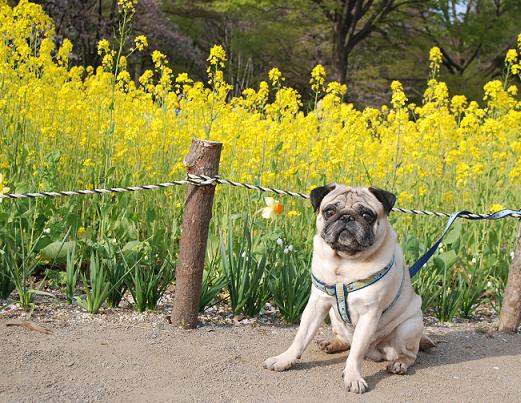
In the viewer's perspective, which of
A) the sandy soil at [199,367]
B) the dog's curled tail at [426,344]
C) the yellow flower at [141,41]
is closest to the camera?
the sandy soil at [199,367]

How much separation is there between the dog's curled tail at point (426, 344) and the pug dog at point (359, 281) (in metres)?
0.31

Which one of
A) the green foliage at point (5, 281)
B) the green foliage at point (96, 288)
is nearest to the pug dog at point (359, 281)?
the green foliage at point (96, 288)

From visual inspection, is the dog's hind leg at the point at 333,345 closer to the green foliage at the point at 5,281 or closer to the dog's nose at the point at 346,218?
the dog's nose at the point at 346,218

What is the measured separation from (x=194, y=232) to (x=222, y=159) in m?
1.97

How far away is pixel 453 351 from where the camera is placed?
3.58 metres

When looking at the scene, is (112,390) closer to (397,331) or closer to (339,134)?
(397,331)

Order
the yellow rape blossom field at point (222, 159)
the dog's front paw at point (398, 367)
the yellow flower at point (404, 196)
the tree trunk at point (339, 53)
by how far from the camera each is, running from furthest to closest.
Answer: the tree trunk at point (339, 53)
the yellow flower at point (404, 196)
the yellow rape blossom field at point (222, 159)
the dog's front paw at point (398, 367)

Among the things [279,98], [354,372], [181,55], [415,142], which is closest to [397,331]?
[354,372]

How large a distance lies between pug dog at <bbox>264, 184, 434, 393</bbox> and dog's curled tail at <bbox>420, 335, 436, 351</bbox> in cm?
31

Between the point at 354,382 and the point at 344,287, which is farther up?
the point at 344,287

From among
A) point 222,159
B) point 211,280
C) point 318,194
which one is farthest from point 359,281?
point 222,159

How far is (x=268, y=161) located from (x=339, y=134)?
87 centimetres

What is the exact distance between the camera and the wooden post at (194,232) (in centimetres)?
340

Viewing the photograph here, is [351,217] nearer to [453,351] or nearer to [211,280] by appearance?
[453,351]
